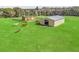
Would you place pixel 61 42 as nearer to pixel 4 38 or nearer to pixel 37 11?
pixel 37 11

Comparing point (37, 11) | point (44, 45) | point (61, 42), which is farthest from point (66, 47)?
point (37, 11)

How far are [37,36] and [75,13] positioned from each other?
52cm

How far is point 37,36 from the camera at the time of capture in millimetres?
1899

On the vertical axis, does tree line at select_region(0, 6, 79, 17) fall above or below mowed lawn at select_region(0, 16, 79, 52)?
above

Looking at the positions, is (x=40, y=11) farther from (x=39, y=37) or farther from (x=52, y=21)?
(x=39, y=37)

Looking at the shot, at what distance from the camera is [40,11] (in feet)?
6.41

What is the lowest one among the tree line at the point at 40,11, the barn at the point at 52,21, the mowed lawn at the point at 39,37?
the mowed lawn at the point at 39,37

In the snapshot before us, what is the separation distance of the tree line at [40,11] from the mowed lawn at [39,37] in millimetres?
69

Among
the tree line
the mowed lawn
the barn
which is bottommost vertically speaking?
the mowed lawn

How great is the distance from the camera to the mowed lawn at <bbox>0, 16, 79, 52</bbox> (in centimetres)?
188

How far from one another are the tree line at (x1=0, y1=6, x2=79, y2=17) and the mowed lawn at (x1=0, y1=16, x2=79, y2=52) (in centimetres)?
7

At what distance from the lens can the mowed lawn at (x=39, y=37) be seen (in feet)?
6.16
